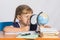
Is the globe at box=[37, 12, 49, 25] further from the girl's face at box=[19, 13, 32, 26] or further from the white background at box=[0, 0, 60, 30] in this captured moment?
the white background at box=[0, 0, 60, 30]

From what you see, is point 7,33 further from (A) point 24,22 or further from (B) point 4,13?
(B) point 4,13

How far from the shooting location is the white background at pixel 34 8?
7.43 ft

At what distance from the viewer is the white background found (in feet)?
7.43

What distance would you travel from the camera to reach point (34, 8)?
228 centimetres

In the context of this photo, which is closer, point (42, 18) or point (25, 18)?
point (42, 18)

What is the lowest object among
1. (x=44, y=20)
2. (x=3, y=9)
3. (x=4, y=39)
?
(x=4, y=39)

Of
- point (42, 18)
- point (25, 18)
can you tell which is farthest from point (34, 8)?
point (42, 18)

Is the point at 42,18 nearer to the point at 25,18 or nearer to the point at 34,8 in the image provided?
the point at 25,18

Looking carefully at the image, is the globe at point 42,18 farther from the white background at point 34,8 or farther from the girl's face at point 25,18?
the white background at point 34,8

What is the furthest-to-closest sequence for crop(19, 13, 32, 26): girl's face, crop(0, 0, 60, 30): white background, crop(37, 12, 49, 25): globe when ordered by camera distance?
crop(0, 0, 60, 30): white background
crop(19, 13, 32, 26): girl's face
crop(37, 12, 49, 25): globe

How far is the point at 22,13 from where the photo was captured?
1.52 m

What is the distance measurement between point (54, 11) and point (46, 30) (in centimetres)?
116

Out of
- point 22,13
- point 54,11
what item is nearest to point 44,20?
point 22,13

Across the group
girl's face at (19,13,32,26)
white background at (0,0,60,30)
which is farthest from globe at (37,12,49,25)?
white background at (0,0,60,30)
